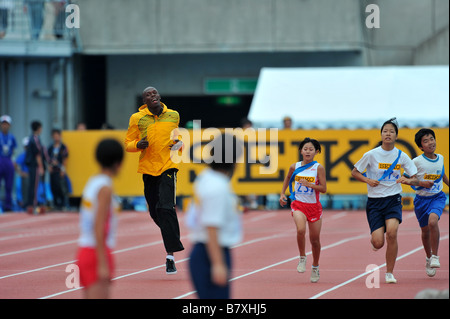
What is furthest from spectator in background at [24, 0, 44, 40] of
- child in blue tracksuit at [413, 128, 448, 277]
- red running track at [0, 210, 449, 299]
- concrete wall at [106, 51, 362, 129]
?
child in blue tracksuit at [413, 128, 448, 277]

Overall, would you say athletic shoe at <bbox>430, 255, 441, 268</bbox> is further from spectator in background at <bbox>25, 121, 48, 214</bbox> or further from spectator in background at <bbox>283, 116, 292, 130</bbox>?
spectator in background at <bbox>25, 121, 48, 214</bbox>

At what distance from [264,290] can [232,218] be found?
3.89m

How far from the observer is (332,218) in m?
20.3

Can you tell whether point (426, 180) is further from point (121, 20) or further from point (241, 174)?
point (121, 20)

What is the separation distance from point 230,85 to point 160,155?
19.2 meters

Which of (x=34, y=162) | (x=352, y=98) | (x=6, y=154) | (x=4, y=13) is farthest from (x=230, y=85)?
(x=6, y=154)

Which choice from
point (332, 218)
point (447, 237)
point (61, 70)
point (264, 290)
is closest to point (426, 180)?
point (264, 290)

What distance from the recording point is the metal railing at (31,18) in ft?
83.4

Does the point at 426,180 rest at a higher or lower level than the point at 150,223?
higher

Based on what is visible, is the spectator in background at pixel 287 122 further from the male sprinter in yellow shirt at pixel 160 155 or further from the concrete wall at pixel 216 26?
the male sprinter in yellow shirt at pixel 160 155

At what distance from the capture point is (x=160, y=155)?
426 inches

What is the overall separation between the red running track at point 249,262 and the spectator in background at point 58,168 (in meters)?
1.95

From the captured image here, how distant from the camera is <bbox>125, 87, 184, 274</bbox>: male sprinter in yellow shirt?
10.8 metres

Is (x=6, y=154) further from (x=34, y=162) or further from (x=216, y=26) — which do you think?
(x=216, y=26)
